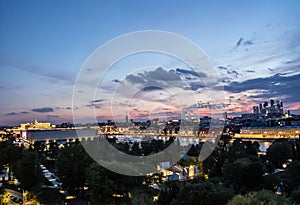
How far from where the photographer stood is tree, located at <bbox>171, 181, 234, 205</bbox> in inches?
364

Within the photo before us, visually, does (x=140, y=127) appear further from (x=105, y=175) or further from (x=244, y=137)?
(x=105, y=175)

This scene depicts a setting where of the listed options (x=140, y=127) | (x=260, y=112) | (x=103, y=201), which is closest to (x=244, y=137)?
(x=140, y=127)

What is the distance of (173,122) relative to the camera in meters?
134

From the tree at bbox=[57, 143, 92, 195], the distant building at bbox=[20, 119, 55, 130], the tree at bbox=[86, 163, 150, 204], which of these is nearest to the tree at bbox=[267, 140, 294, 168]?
the tree at bbox=[57, 143, 92, 195]

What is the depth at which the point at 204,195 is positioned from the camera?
366 inches

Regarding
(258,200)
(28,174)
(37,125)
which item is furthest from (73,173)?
(37,125)

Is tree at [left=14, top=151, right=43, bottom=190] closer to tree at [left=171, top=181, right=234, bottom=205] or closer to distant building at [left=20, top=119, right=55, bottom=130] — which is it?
tree at [left=171, top=181, right=234, bottom=205]

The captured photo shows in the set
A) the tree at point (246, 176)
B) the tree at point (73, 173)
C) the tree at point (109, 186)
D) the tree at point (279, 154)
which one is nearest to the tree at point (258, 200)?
the tree at point (109, 186)

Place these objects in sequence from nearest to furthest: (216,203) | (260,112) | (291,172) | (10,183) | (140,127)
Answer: (216,203), (291,172), (10,183), (140,127), (260,112)

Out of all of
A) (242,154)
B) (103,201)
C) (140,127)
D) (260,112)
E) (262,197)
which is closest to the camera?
(262,197)

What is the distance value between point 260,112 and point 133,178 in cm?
17086

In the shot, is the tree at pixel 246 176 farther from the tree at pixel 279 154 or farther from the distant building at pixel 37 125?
the distant building at pixel 37 125

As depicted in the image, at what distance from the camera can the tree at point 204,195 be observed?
30.3 ft

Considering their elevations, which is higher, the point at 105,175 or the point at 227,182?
the point at 105,175
